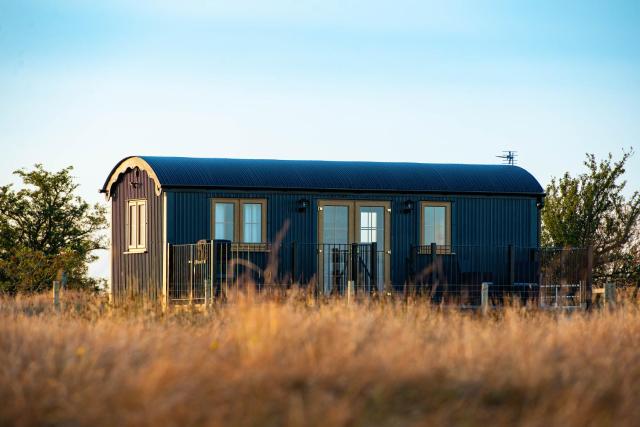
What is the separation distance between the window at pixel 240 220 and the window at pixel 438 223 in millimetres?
3488

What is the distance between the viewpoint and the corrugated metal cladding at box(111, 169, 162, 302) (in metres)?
22.9

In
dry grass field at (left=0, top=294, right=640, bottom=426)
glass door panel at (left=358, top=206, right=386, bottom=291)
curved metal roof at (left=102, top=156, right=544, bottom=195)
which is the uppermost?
curved metal roof at (left=102, top=156, right=544, bottom=195)

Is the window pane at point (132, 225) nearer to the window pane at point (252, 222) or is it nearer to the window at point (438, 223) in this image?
the window pane at point (252, 222)

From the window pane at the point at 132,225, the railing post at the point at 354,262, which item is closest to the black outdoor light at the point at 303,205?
the railing post at the point at 354,262

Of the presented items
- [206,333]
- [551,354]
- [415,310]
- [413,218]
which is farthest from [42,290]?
[551,354]

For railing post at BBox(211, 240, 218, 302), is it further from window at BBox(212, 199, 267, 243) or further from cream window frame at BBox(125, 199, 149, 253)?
cream window frame at BBox(125, 199, 149, 253)

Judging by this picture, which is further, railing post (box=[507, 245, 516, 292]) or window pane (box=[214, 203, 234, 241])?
railing post (box=[507, 245, 516, 292])

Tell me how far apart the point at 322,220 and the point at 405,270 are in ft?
6.59

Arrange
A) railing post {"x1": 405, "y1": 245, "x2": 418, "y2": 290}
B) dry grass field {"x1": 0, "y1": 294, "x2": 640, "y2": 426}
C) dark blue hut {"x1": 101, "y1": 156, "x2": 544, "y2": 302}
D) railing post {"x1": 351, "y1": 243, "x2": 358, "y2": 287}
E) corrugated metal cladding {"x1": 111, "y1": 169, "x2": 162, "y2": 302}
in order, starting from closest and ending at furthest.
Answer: dry grass field {"x1": 0, "y1": 294, "x2": 640, "y2": 426}, railing post {"x1": 351, "y1": 243, "x2": 358, "y2": 287}, dark blue hut {"x1": 101, "y1": 156, "x2": 544, "y2": 302}, corrugated metal cladding {"x1": 111, "y1": 169, "x2": 162, "y2": 302}, railing post {"x1": 405, "y1": 245, "x2": 418, "y2": 290}

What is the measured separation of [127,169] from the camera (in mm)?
24547

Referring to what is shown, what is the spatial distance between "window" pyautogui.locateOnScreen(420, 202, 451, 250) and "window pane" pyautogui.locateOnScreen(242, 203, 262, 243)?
3524 mm

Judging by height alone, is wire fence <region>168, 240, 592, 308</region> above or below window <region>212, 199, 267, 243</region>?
below

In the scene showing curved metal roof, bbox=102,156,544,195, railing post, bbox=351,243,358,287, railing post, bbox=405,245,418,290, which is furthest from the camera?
railing post, bbox=405,245,418,290

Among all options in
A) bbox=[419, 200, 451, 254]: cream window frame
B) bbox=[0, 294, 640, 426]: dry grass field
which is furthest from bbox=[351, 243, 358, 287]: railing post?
bbox=[0, 294, 640, 426]: dry grass field
